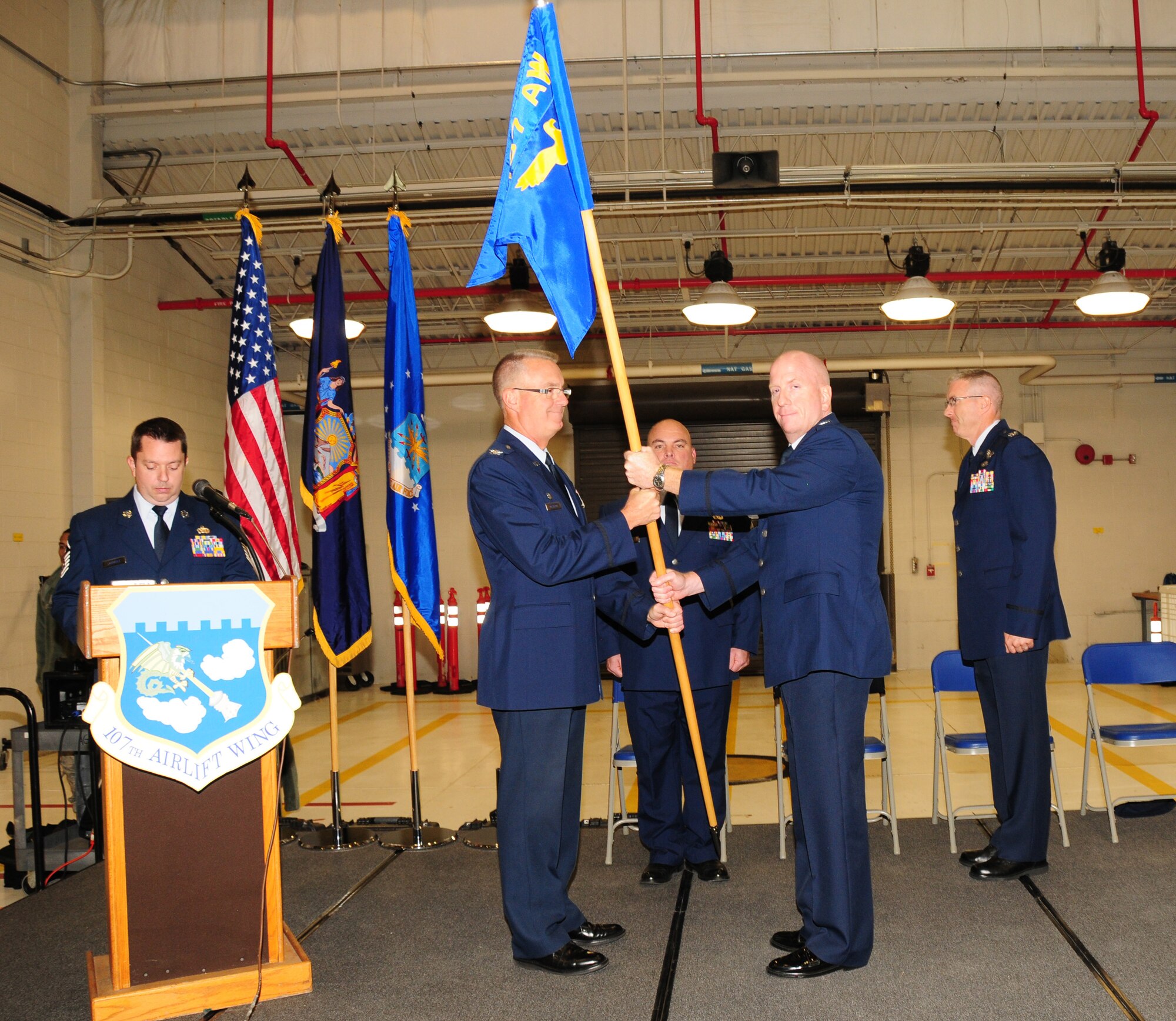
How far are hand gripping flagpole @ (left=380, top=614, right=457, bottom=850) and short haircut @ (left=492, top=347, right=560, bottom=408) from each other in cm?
157

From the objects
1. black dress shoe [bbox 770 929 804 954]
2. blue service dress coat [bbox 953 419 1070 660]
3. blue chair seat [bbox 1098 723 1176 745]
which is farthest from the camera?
blue chair seat [bbox 1098 723 1176 745]

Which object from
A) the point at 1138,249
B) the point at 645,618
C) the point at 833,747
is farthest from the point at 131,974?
the point at 1138,249

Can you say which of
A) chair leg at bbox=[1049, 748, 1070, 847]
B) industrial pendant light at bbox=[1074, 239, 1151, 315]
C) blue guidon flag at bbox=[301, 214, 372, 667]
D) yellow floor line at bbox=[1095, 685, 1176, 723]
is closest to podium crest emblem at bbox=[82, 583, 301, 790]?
blue guidon flag at bbox=[301, 214, 372, 667]

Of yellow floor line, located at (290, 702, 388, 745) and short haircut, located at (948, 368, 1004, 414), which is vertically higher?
short haircut, located at (948, 368, 1004, 414)

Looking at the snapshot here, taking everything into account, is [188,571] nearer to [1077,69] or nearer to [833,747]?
[833,747]

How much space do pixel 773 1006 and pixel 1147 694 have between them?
8577mm

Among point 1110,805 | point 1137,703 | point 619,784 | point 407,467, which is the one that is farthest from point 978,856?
point 1137,703

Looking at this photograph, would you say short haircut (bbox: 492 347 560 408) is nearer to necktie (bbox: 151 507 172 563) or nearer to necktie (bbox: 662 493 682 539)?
necktie (bbox: 662 493 682 539)

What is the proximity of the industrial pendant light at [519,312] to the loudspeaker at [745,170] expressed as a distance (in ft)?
5.08

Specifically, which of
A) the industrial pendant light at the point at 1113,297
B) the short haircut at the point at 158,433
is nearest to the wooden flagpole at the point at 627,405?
the short haircut at the point at 158,433

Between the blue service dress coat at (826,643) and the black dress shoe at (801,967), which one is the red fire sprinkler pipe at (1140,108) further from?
the black dress shoe at (801,967)

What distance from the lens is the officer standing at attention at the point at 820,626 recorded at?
275 centimetres

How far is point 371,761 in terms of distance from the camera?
718cm

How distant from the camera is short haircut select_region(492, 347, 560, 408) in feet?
9.89
